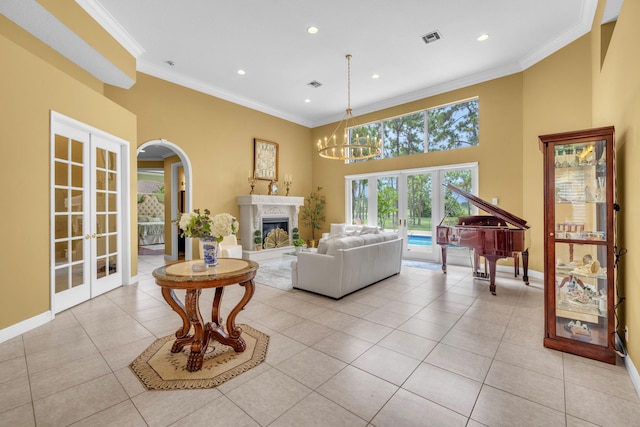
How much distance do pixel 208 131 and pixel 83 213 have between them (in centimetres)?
335

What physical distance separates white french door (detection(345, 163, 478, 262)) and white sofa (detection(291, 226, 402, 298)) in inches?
100

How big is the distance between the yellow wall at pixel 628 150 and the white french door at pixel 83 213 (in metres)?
5.79

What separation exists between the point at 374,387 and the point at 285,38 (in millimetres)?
5022

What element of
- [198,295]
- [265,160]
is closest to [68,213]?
[198,295]

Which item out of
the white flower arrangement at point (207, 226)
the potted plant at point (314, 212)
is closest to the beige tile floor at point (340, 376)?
the white flower arrangement at point (207, 226)

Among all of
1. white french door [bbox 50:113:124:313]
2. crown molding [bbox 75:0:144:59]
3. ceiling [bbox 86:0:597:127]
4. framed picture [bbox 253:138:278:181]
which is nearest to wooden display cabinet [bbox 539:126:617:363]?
ceiling [bbox 86:0:597:127]

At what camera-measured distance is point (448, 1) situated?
3812 mm

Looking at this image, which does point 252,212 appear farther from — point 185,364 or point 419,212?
point 185,364

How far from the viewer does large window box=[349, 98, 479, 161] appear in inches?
249

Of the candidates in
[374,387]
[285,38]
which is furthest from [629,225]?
[285,38]

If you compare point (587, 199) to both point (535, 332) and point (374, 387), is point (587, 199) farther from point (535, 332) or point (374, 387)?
point (374, 387)

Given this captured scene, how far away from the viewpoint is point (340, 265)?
3947 millimetres

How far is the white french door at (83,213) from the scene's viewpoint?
3533 millimetres

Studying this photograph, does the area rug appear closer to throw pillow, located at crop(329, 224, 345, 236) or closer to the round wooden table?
the round wooden table
